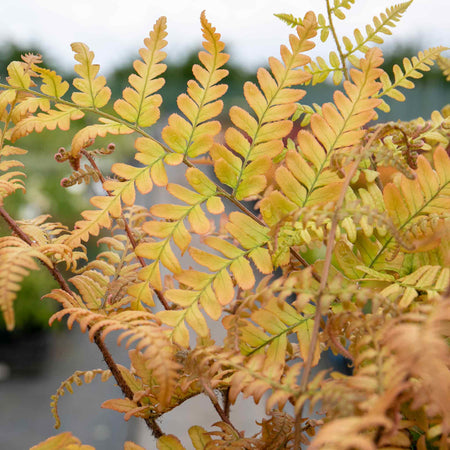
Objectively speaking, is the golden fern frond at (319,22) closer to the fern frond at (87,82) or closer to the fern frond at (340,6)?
the fern frond at (340,6)

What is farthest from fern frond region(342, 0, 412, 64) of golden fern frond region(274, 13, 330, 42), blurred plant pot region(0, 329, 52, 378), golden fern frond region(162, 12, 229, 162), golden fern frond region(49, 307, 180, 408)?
blurred plant pot region(0, 329, 52, 378)

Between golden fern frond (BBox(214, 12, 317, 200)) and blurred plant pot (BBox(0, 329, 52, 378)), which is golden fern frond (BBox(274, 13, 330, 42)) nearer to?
golden fern frond (BBox(214, 12, 317, 200))

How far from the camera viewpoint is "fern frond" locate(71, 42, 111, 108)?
0.93ft

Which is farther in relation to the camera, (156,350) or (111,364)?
(111,364)

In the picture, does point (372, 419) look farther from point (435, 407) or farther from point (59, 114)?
point (59, 114)

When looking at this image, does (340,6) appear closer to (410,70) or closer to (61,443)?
(410,70)

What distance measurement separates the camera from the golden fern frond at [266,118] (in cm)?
27

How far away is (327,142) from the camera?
0.26 metres

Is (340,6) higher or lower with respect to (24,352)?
higher

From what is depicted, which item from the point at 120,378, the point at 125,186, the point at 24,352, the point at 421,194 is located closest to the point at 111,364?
the point at 120,378

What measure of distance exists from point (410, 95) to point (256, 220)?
19.0 ft

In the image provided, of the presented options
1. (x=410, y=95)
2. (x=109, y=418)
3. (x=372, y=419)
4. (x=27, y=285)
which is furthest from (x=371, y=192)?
(x=410, y=95)

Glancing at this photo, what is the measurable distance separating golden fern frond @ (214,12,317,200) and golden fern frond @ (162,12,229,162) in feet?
0.03

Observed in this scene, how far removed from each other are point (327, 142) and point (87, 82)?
16cm
